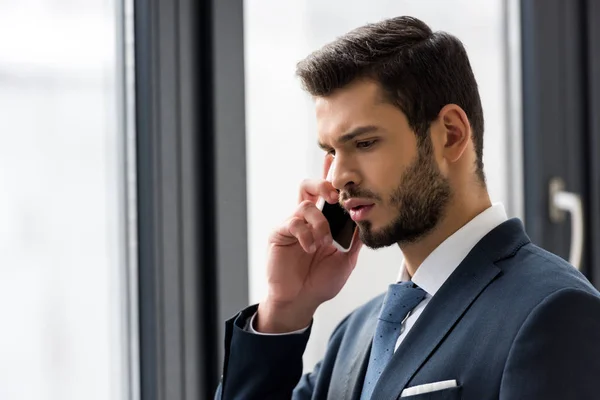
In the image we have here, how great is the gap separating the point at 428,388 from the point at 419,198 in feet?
0.88

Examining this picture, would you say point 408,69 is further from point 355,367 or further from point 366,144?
point 355,367

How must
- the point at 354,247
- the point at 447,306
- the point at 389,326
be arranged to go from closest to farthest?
1. the point at 447,306
2. the point at 389,326
3. the point at 354,247

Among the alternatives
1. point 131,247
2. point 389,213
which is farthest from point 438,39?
point 131,247

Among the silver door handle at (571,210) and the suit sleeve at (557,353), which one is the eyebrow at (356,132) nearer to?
the suit sleeve at (557,353)

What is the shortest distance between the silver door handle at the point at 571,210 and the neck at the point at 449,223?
0.96m

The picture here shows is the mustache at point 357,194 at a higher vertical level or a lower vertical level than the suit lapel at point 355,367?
higher

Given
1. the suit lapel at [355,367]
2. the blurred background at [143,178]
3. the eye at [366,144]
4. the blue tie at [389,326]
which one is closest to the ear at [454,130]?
the eye at [366,144]

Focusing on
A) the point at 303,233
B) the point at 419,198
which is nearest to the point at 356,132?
the point at 419,198

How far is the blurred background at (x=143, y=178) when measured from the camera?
153 centimetres

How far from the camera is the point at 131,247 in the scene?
5.46 ft

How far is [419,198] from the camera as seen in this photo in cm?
132

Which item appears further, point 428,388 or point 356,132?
point 356,132

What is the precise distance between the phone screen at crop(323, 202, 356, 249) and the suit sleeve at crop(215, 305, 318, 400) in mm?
170

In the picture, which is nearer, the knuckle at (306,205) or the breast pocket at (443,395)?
the breast pocket at (443,395)
